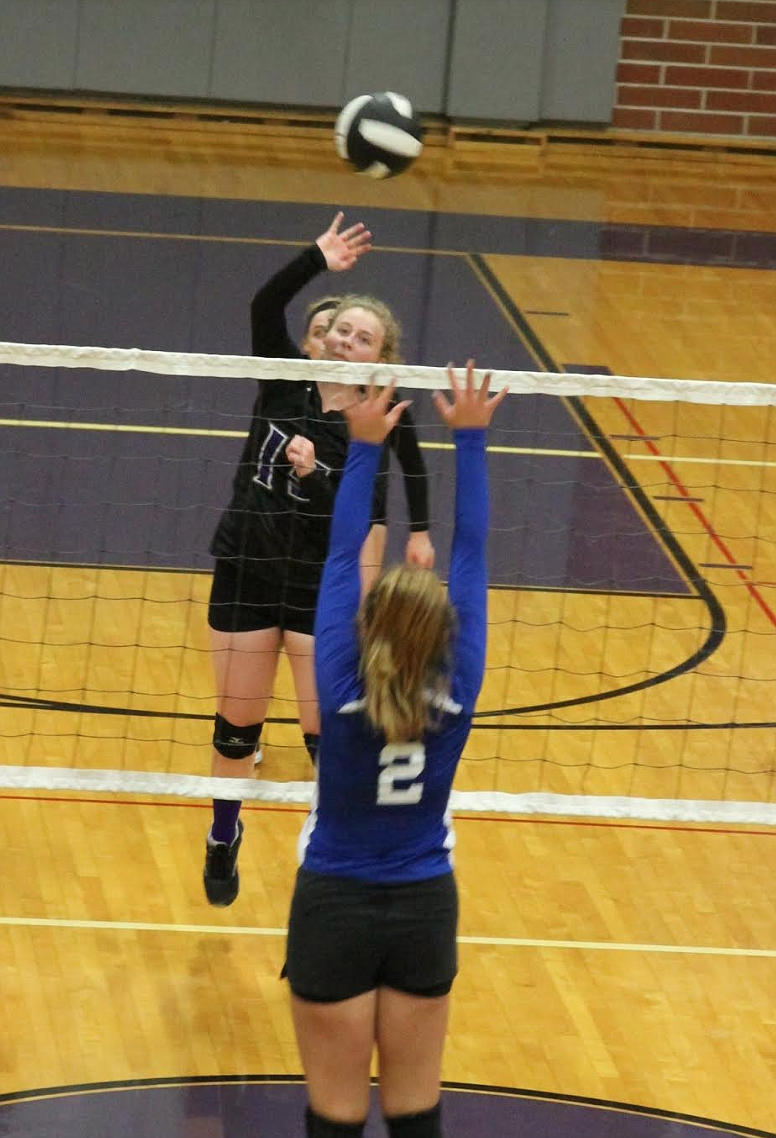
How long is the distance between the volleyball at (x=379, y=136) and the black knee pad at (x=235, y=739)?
2.72m

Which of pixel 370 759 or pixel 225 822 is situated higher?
pixel 370 759

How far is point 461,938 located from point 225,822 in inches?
32.6

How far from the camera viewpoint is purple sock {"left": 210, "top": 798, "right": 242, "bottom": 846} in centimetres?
547

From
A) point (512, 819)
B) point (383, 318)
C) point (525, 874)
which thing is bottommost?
point (525, 874)

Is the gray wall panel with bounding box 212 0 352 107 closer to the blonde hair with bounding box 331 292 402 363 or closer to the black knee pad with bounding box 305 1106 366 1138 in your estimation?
the blonde hair with bounding box 331 292 402 363

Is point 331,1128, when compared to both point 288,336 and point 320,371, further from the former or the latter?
point 288,336

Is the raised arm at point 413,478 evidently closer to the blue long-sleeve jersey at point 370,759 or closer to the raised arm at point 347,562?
the raised arm at point 347,562

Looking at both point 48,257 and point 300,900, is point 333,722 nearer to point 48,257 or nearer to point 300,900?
point 300,900

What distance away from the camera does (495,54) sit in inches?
646

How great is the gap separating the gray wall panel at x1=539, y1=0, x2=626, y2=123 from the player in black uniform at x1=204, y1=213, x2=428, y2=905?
39.2 ft

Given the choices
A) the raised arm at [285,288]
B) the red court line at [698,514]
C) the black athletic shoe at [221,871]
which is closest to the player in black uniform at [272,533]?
the raised arm at [285,288]

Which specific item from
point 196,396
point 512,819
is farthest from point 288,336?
point 196,396

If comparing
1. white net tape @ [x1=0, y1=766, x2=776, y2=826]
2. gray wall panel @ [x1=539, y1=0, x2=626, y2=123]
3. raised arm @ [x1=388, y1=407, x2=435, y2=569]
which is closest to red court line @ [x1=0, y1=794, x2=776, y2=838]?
white net tape @ [x1=0, y1=766, x2=776, y2=826]

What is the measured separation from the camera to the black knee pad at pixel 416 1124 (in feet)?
11.8
